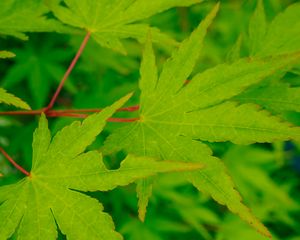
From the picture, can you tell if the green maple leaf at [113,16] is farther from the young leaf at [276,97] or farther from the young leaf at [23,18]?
the young leaf at [276,97]

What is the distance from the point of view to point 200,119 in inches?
31.1

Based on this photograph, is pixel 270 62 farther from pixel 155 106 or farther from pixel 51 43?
pixel 51 43

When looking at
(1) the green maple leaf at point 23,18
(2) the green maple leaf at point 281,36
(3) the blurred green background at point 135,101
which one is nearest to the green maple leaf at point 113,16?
(1) the green maple leaf at point 23,18

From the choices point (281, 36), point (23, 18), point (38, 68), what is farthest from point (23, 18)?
point (38, 68)

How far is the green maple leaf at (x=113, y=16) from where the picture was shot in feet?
3.04

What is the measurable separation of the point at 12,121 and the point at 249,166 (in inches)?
39.7

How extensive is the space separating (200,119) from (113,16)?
294mm

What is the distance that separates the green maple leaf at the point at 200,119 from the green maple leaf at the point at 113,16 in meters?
0.13

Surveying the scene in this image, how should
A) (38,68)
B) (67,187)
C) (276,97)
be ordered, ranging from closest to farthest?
(67,187)
(276,97)
(38,68)

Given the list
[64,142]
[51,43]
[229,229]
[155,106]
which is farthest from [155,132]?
[229,229]

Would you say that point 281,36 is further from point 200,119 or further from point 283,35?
point 200,119

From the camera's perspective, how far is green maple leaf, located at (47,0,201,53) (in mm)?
928

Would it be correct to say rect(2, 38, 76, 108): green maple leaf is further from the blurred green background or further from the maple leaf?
the maple leaf

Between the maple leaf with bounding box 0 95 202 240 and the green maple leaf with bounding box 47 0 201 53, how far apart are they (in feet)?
0.78
